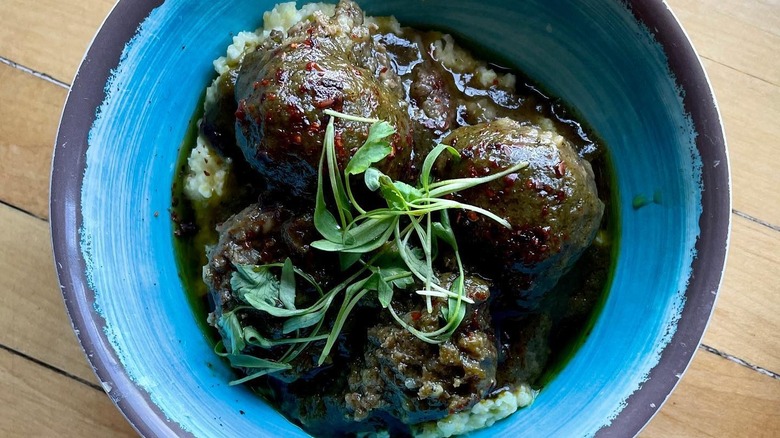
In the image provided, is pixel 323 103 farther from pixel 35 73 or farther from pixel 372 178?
pixel 35 73

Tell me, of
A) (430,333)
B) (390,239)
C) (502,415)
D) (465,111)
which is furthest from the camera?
(465,111)

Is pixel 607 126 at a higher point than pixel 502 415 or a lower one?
higher

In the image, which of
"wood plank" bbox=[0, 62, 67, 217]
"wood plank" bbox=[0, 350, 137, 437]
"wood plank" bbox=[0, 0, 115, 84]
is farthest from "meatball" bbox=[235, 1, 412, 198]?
"wood plank" bbox=[0, 350, 137, 437]

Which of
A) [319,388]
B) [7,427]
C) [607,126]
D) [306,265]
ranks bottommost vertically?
→ [7,427]

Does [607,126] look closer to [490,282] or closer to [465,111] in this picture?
[465,111]

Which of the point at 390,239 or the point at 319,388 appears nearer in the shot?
the point at 390,239

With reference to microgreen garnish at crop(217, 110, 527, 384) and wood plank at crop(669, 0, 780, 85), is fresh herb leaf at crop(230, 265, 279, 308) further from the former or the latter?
wood plank at crop(669, 0, 780, 85)

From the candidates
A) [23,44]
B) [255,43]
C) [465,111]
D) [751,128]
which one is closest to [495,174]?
[465,111]

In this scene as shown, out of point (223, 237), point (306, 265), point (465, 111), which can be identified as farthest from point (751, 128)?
point (223, 237)

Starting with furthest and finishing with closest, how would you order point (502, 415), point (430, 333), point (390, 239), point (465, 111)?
point (465, 111) < point (502, 415) < point (390, 239) < point (430, 333)
